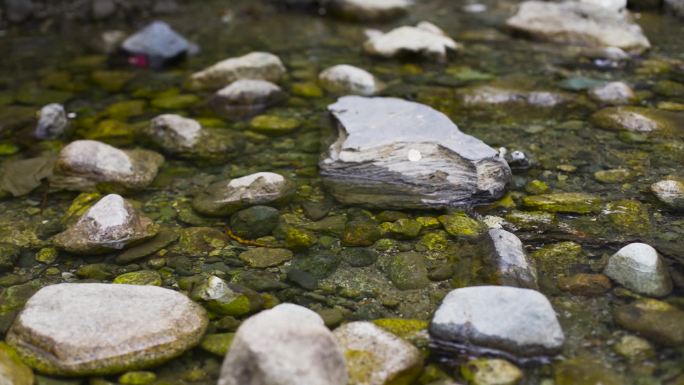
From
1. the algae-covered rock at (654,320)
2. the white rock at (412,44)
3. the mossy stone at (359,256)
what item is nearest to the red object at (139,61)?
the white rock at (412,44)

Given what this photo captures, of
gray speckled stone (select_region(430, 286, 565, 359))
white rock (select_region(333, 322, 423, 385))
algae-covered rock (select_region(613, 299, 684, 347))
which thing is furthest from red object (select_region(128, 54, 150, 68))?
algae-covered rock (select_region(613, 299, 684, 347))

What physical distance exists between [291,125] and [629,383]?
2.53 meters

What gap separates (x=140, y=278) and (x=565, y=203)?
71.4 inches

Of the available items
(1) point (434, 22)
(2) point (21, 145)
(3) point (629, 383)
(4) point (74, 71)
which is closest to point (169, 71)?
(4) point (74, 71)

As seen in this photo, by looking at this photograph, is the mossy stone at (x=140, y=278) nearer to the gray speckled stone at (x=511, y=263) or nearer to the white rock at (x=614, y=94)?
the gray speckled stone at (x=511, y=263)

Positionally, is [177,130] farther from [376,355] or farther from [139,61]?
[376,355]

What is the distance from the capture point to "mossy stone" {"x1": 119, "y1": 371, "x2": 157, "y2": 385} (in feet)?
6.86

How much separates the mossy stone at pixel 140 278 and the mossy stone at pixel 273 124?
1505mm

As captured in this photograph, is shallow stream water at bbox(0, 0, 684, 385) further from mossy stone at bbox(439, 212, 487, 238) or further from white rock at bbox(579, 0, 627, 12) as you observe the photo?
white rock at bbox(579, 0, 627, 12)

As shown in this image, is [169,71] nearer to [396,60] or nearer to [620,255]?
[396,60]

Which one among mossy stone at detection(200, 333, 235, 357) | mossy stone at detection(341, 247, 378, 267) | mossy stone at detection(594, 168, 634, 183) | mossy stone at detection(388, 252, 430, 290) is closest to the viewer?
mossy stone at detection(200, 333, 235, 357)

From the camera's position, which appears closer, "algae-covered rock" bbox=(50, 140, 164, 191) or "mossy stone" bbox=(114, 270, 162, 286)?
"mossy stone" bbox=(114, 270, 162, 286)

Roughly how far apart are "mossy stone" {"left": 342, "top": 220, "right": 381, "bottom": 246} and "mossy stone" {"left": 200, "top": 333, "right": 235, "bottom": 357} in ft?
2.50

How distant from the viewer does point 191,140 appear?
148 inches
